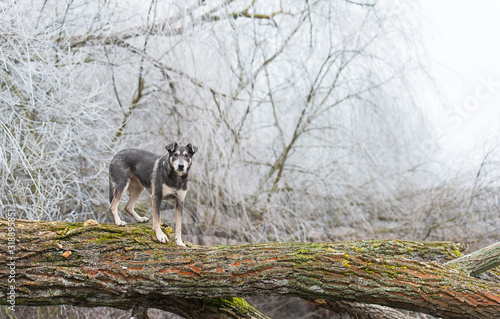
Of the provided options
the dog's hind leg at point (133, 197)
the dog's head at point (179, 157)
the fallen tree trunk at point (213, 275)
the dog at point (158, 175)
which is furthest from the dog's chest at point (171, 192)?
the dog's hind leg at point (133, 197)

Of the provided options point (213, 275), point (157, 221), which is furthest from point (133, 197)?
point (213, 275)

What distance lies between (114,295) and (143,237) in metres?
0.38

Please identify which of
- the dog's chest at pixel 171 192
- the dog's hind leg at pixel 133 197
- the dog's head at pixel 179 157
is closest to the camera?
the dog's head at pixel 179 157

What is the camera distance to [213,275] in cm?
253

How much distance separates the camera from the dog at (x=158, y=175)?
2.50m

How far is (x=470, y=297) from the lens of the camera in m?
2.51

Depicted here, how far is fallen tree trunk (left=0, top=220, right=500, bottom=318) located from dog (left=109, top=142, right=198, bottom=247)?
0.23 metres

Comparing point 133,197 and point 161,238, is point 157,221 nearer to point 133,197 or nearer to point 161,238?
point 161,238

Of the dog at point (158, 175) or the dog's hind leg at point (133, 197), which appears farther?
the dog's hind leg at point (133, 197)

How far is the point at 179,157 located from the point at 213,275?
71cm

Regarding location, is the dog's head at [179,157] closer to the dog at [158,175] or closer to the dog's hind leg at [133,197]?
the dog at [158,175]

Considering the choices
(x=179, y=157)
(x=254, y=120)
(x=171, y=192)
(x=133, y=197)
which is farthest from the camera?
(x=254, y=120)

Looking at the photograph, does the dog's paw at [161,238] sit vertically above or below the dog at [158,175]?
below

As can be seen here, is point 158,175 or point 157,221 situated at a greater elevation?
point 158,175
